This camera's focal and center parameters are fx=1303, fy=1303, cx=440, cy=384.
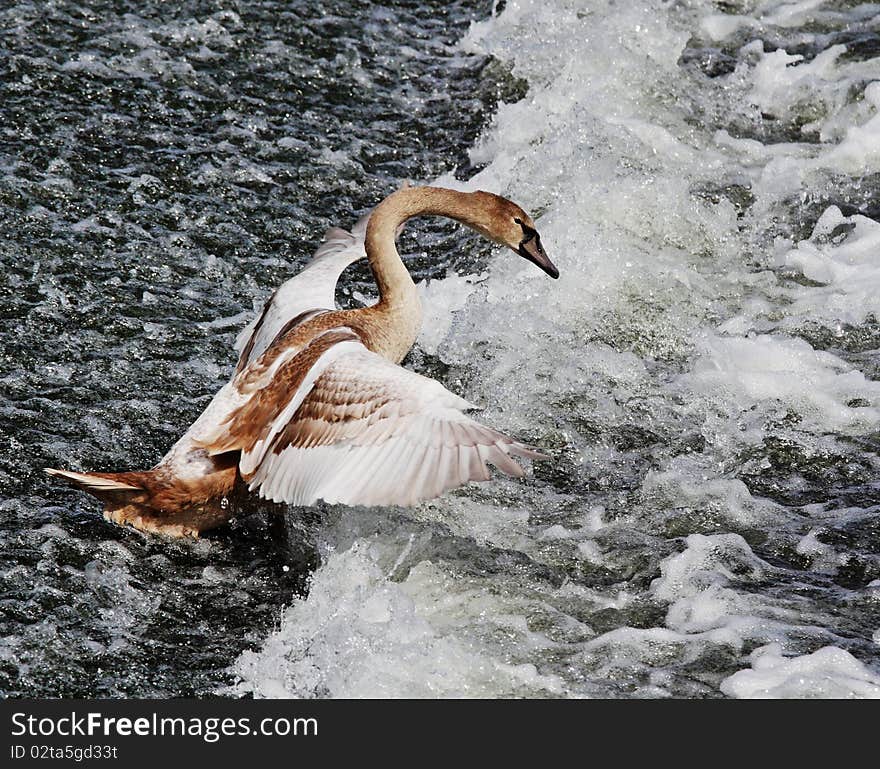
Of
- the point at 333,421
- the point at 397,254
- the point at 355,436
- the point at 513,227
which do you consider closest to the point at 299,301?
the point at 397,254

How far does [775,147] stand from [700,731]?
490cm

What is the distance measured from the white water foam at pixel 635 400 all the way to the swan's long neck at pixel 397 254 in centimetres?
73

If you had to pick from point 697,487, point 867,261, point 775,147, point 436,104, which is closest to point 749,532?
point 697,487

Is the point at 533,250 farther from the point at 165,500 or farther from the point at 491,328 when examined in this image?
the point at 165,500

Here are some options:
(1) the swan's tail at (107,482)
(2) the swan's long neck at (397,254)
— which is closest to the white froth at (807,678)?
(2) the swan's long neck at (397,254)

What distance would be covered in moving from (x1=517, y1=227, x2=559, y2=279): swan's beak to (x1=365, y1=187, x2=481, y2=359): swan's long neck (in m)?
0.24

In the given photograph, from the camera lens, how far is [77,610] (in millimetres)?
4723

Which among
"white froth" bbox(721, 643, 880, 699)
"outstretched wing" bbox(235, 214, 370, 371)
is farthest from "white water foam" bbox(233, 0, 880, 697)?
"outstretched wing" bbox(235, 214, 370, 371)

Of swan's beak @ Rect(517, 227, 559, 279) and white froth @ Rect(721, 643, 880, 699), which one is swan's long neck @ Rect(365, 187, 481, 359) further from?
white froth @ Rect(721, 643, 880, 699)

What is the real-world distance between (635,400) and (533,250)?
89cm

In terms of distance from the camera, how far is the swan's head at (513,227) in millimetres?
5773

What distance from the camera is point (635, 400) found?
20.0 feet

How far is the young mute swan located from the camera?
4.55m

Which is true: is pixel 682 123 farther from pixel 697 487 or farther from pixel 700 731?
pixel 700 731
